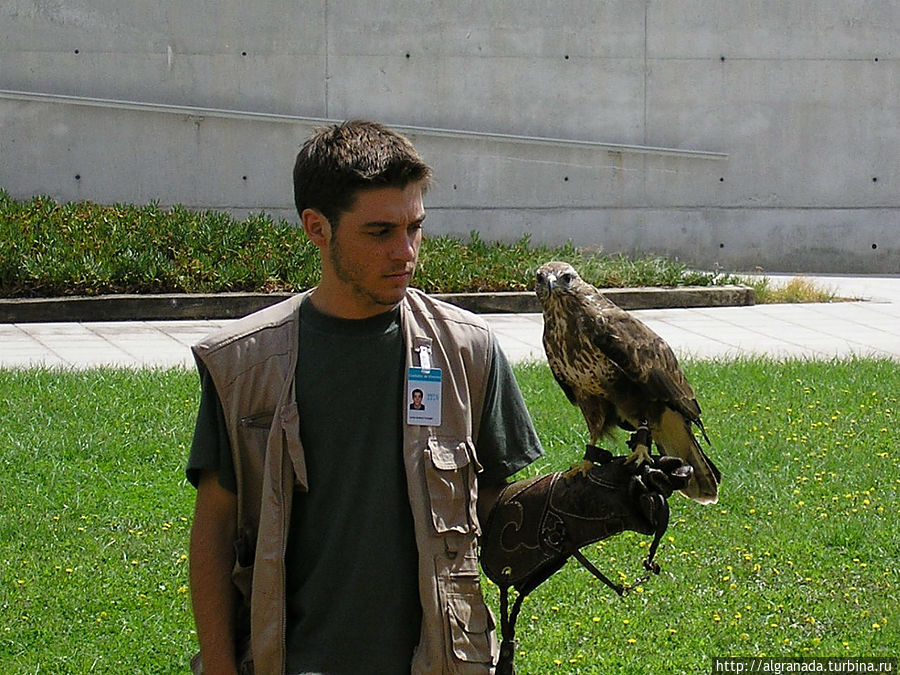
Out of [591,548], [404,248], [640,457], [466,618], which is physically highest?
[404,248]

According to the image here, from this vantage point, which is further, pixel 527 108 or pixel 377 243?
pixel 527 108

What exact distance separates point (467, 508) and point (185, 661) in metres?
2.19

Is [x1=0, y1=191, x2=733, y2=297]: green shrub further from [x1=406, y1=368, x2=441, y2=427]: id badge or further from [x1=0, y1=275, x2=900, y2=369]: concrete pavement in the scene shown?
[x1=406, y1=368, x2=441, y2=427]: id badge

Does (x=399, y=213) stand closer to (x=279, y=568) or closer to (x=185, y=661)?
(x=279, y=568)

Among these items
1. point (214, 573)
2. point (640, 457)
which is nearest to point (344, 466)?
point (214, 573)

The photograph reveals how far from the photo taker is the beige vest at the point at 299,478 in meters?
2.71

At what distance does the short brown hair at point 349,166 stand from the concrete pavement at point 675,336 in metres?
6.85

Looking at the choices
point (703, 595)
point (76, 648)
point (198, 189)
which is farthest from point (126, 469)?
point (198, 189)

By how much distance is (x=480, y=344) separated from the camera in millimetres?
2916

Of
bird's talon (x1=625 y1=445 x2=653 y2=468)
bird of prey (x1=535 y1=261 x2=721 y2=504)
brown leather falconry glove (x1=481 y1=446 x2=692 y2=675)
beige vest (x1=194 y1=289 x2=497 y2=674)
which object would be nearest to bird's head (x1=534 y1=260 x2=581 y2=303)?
bird of prey (x1=535 y1=261 x2=721 y2=504)

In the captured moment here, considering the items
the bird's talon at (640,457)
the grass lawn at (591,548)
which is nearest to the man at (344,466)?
the bird's talon at (640,457)

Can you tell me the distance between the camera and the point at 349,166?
2670 mm

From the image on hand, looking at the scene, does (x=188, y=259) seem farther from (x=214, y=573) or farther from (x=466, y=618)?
(x=466, y=618)

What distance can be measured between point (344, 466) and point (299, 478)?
0.11 m
